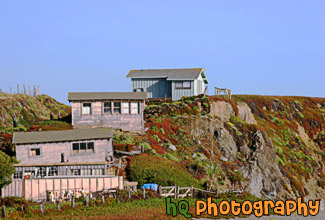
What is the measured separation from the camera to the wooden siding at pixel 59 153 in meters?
42.6

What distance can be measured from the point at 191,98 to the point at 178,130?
37.5ft

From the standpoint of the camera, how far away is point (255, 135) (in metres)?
59.8

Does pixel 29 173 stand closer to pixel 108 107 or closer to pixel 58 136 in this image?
pixel 58 136

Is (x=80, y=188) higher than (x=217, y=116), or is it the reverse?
(x=217, y=116)

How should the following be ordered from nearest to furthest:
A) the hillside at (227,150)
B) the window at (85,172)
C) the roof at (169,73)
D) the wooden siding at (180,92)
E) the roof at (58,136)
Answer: the window at (85,172) → the roof at (58,136) → the hillside at (227,150) → the wooden siding at (180,92) → the roof at (169,73)

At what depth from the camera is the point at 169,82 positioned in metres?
72.3

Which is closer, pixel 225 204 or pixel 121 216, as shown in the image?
pixel 121 216

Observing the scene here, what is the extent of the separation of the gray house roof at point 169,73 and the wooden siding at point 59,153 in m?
29.5

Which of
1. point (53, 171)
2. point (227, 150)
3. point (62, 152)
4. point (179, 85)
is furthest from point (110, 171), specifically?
point (179, 85)

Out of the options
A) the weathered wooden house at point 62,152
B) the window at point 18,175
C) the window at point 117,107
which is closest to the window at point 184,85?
the window at point 117,107

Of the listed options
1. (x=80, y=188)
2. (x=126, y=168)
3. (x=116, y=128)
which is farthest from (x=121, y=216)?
(x=116, y=128)

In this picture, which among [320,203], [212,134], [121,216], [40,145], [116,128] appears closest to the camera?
[121,216]

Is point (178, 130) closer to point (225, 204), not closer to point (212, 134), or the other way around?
point (212, 134)

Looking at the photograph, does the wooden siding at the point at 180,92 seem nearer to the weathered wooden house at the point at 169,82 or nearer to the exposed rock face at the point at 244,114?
the weathered wooden house at the point at 169,82
